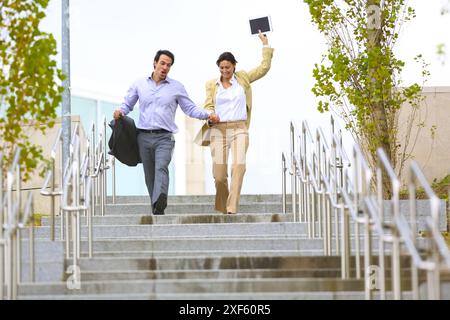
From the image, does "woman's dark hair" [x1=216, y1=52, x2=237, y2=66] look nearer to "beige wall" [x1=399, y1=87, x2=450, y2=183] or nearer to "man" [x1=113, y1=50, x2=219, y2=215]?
"man" [x1=113, y1=50, x2=219, y2=215]

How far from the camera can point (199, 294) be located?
24.1 ft

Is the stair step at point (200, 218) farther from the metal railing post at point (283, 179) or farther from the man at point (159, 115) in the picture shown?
the metal railing post at point (283, 179)

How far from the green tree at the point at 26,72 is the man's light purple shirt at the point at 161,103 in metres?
2.23

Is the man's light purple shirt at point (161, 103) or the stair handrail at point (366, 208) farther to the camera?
the man's light purple shirt at point (161, 103)

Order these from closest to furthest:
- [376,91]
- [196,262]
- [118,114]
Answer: [196,262], [118,114], [376,91]

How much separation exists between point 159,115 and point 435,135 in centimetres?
534

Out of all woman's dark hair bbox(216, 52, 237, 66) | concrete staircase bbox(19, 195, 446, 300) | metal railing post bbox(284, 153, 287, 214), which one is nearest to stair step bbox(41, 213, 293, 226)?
concrete staircase bbox(19, 195, 446, 300)

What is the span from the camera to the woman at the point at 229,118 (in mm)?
10297

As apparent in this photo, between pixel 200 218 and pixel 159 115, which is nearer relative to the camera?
pixel 200 218

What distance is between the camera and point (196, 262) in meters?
8.18

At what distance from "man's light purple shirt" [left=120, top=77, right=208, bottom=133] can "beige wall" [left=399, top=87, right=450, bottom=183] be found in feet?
15.7

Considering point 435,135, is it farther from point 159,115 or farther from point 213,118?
point 159,115

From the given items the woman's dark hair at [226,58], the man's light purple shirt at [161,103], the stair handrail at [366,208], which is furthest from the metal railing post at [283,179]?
the woman's dark hair at [226,58]

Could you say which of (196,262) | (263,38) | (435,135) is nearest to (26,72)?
(196,262)
